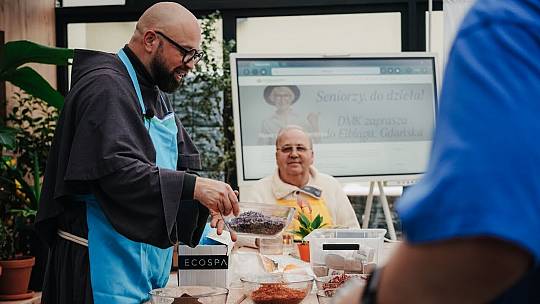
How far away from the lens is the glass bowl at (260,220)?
8.65 feet

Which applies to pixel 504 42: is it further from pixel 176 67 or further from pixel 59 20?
pixel 59 20

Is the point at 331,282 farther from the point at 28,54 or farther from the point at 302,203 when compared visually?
the point at 28,54

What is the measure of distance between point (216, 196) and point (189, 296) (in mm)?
394

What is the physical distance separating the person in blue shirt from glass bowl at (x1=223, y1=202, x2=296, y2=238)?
202 centimetres

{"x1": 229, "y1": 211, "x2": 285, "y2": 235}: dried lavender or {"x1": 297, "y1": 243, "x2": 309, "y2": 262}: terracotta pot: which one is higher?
{"x1": 229, "y1": 211, "x2": 285, "y2": 235}: dried lavender

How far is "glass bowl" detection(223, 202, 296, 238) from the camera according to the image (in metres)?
2.64

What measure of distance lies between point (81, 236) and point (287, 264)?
72cm

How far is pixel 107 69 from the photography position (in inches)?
96.0

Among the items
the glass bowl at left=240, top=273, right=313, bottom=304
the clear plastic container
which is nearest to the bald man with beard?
the glass bowl at left=240, top=273, right=313, bottom=304

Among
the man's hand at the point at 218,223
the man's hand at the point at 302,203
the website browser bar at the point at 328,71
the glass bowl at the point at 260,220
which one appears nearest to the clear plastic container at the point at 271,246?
the glass bowl at the point at 260,220

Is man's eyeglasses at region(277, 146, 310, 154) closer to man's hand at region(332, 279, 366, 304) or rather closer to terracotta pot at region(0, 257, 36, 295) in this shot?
terracotta pot at region(0, 257, 36, 295)

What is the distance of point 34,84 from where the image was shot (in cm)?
491

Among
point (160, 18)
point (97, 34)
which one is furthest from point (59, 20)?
point (160, 18)

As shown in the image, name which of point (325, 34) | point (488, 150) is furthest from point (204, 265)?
point (325, 34)
